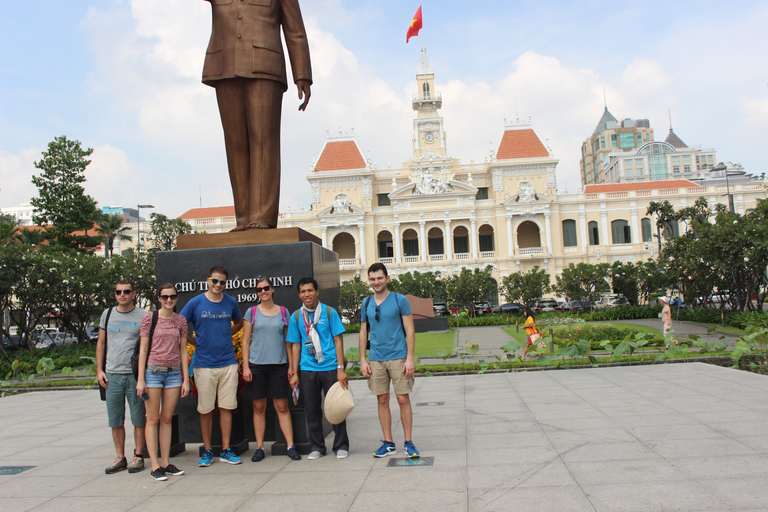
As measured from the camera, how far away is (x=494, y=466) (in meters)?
4.12

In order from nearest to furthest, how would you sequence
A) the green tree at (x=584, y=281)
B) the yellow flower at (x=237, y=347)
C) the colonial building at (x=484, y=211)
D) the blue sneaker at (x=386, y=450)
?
the blue sneaker at (x=386, y=450), the yellow flower at (x=237, y=347), the green tree at (x=584, y=281), the colonial building at (x=484, y=211)

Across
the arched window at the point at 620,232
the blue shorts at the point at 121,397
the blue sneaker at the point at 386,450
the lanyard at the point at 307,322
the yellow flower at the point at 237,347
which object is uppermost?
the arched window at the point at 620,232

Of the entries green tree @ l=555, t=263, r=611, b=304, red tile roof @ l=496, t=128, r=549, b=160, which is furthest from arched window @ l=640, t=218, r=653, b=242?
green tree @ l=555, t=263, r=611, b=304

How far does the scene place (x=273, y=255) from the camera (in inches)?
205

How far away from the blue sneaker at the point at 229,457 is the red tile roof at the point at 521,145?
41.2m

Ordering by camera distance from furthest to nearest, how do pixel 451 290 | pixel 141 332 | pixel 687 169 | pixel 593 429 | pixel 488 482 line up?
pixel 687 169
pixel 451 290
pixel 593 429
pixel 141 332
pixel 488 482

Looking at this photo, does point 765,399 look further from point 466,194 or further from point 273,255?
point 466,194

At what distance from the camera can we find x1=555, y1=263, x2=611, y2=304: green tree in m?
27.9

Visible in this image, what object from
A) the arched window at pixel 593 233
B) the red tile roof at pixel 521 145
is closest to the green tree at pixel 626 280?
the arched window at pixel 593 233

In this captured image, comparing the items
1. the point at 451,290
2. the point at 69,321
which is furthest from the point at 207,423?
the point at 451,290

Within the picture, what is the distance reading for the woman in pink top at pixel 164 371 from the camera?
4289 millimetres

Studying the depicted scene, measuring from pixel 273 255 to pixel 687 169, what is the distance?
96602mm

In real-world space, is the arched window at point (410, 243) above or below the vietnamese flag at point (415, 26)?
below

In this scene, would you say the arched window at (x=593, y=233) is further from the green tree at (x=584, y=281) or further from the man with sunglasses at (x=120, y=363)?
the man with sunglasses at (x=120, y=363)
